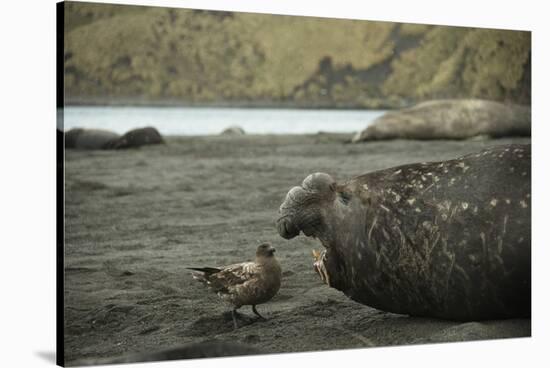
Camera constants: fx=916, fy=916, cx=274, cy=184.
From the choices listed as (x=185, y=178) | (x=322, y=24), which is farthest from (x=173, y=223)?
(x=322, y=24)

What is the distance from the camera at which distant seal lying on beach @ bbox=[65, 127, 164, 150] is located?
6312mm

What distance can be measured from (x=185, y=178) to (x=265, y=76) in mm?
1009

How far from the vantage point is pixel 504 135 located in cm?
768

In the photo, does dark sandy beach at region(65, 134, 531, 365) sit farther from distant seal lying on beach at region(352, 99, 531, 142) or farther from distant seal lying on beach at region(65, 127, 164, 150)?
distant seal lying on beach at region(352, 99, 531, 142)

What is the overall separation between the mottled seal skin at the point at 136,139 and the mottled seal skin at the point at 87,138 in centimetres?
8

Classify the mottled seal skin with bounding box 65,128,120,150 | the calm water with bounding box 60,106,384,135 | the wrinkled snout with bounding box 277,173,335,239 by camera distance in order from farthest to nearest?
the wrinkled snout with bounding box 277,173,335,239, the calm water with bounding box 60,106,384,135, the mottled seal skin with bounding box 65,128,120,150

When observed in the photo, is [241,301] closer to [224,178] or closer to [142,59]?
[224,178]

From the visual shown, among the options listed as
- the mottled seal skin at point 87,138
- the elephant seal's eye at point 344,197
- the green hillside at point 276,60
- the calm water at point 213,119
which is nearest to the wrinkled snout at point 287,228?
the elephant seal's eye at point 344,197

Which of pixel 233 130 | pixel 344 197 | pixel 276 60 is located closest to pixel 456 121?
pixel 344 197

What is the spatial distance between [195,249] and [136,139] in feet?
2.99

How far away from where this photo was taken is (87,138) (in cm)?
638

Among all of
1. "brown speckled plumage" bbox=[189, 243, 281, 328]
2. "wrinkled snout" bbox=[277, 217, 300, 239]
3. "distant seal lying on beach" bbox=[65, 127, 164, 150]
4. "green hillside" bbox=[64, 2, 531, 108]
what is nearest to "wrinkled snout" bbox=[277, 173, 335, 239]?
"wrinkled snout" bbox=[277, 217, 300, 239]

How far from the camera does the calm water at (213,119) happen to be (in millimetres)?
6418

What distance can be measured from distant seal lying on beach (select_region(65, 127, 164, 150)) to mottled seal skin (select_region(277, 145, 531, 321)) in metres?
1.24
